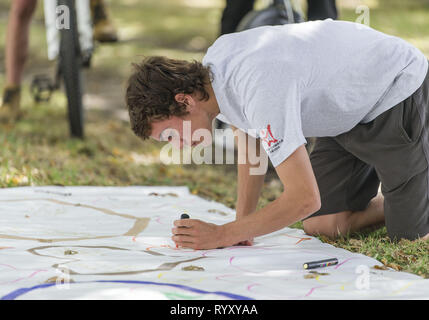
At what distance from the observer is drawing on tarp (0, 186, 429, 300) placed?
149 centimetres

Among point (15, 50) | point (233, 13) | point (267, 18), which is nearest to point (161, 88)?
point (267, 18)

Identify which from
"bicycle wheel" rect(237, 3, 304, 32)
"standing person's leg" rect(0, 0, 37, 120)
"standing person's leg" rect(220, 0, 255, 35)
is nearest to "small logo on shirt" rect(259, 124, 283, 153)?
"bicycle wheel" rect(237, 3, 304, 32)

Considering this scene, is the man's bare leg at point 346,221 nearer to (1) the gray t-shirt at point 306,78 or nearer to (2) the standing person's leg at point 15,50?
(1) the gray t-shirt at point 306,78

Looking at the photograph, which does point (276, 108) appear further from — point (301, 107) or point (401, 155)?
point (401, 155)

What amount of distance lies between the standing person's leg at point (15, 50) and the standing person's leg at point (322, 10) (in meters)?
1.59

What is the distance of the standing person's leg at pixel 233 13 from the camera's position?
11.4ft

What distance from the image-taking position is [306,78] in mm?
1730

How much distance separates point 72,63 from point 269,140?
194 cm

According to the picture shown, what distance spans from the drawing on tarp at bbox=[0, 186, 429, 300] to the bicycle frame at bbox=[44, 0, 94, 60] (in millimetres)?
1174

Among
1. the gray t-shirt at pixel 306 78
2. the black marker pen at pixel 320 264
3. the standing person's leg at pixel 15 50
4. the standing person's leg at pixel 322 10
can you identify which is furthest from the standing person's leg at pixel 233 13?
the black marker pen at pixel 320 264

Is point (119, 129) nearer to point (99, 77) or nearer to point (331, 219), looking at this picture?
point (99, 77)

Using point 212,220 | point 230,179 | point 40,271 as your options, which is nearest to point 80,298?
point 40,271

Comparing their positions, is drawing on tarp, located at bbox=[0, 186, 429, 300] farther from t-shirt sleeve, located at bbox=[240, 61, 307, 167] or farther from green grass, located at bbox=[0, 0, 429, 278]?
t-shirt sleeve, located at bbox=[240, 61, 307, 167]

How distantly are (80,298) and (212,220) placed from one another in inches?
37.2
